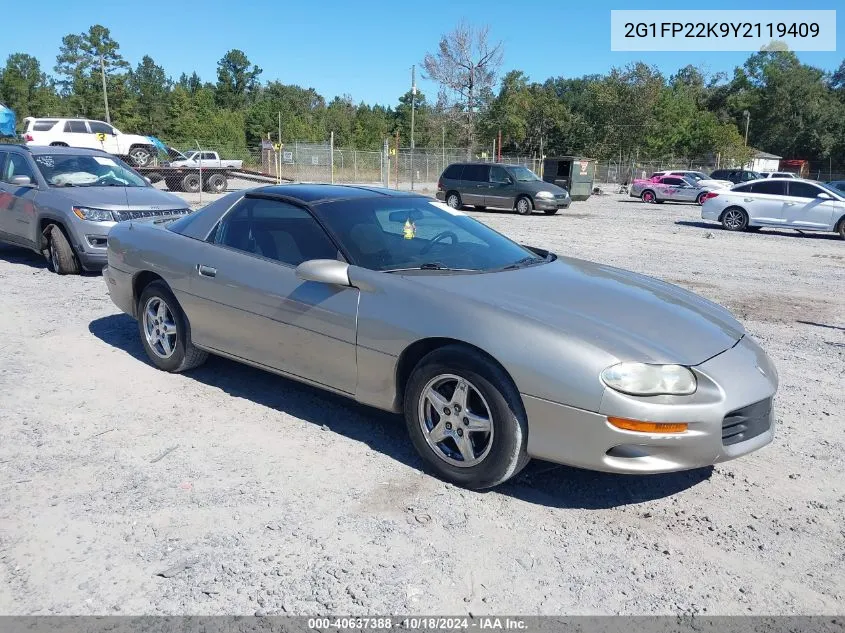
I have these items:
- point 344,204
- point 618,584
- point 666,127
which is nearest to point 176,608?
point 618,584

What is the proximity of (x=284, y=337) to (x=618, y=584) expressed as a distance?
7.75 ft

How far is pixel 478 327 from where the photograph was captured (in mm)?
3469

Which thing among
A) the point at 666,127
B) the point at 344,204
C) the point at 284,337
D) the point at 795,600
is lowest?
the point at 795,600

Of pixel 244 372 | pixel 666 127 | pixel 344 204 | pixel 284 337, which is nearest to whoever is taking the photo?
pixel 284 337

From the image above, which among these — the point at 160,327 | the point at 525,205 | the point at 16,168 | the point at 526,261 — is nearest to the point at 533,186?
the point at 525,205

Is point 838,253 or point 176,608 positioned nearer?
point 176,608

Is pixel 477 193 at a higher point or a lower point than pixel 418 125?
lower

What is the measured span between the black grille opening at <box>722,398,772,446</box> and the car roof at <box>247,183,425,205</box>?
2.57 metres

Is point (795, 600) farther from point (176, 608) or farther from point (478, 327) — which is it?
point (176, 608)

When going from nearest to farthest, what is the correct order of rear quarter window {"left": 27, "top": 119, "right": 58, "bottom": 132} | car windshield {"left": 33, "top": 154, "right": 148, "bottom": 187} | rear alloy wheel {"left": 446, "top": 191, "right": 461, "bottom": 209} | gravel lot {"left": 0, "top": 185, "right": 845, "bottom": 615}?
gravel lot {"left": 0, "top": 185, "right": 845, "bottom": 615} → car windshield {"left": 33, "top": 154, "right": 148, "bottom": 187} → rear alloy wheel {"left": 446, "top": 191, "right": 461, "bottom": 209} → rear quarter window {"left": 27, "top": 119, "right": 58, "bottom": 132}

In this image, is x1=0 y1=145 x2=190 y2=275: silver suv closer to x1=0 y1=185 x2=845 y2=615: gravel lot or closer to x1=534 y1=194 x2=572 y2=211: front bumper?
x1=0 y1=185 x2=845 y2=615: gravel lot

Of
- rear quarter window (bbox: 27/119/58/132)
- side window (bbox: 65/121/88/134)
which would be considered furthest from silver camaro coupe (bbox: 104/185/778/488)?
rear quarter window (bbox: 27/119/58/132)

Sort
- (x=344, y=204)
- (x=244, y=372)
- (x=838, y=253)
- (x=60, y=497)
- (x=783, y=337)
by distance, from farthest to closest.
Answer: (x=838, y=253) → (x=783, y=337) → (x=244, y=372) → (x=344, y=204) → (x=60, y=497)

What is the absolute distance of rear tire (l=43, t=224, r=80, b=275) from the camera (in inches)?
349
